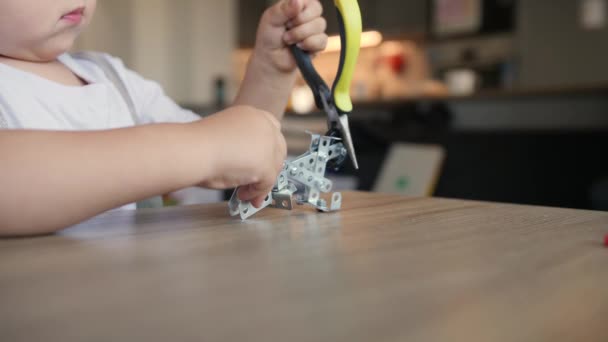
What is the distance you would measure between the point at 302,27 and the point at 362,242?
16.2 inches

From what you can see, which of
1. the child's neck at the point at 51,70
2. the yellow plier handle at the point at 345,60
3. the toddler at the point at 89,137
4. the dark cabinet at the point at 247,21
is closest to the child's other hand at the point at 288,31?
the toddler at the point at 89,137

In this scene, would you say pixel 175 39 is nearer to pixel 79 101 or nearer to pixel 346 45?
pixel 79 101

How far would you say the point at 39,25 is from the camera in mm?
598

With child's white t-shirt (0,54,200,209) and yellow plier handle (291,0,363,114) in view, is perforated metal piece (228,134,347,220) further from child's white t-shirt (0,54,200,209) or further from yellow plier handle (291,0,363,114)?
child's white t-shirt (0,54,200,209)

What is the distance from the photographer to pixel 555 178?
93.6 inches

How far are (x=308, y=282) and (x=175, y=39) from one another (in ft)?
18.4

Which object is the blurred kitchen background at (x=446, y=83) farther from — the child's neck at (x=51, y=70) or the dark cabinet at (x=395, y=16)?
the child's neck at (x=51, y=70)

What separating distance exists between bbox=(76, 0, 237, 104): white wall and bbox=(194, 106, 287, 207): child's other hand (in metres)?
5.04

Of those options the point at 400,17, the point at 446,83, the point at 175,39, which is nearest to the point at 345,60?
the point at 446,83

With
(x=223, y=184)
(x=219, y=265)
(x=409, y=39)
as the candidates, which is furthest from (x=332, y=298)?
(x=409, y=39)

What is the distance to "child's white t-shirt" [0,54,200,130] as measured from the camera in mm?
664

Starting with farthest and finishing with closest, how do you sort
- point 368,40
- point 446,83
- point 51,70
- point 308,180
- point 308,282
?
point 368,40
point 446,83
point 51,70
point 308,180
point 308,282

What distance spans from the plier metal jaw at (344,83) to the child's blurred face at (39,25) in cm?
27

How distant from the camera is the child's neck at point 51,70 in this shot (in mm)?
686
